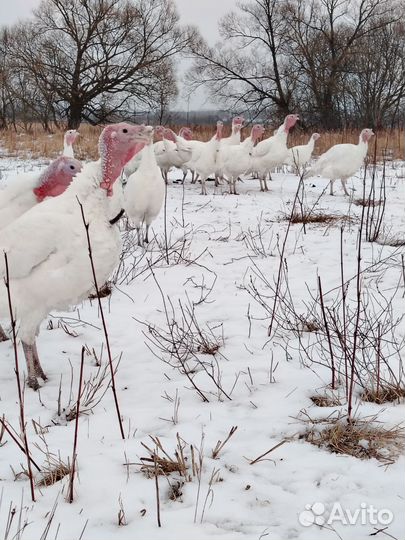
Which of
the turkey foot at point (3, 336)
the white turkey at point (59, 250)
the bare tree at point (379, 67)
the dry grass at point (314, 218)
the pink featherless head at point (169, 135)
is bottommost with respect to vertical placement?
the turkey foot at point (3, 336)

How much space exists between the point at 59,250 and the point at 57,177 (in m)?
0.95

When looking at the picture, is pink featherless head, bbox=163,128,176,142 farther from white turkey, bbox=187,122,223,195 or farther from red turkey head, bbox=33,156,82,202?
red turkey head, bbox=33,156,82,202

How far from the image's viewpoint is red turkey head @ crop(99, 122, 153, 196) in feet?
9.45

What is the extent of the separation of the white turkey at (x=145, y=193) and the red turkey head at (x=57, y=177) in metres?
2.70

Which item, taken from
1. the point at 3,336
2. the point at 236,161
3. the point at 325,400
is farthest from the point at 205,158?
the point at 325,400

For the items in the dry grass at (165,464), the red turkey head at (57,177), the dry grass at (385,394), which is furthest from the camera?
the red turkey head at (57,177)

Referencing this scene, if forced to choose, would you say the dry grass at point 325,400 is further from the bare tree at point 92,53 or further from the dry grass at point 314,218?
the bare tree at point 92,53

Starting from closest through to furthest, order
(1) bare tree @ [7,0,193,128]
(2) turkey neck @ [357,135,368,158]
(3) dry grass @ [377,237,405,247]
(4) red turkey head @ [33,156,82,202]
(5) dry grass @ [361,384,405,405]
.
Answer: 1. (5) dry grass @ [361,384,405,405]
2. (4) red turkey head @ [33,156,82,202]
3. (3) dry grass @ [377,237,405,247]
4. (2) turkey neck @ [357,135,368,158]
5. (1) bare tree @ [7,0,193,128]

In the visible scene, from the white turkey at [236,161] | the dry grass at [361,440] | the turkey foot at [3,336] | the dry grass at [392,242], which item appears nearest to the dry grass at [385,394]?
the dry grass at [361,440]

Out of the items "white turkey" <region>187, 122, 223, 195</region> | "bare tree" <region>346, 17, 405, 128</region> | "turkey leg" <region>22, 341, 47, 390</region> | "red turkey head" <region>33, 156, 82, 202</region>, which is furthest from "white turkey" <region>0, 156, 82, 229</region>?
"bare tree" <region>346, 17, 405, 128</region>

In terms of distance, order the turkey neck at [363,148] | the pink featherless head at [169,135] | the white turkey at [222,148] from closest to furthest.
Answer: the turkey neck at [363,148] < the white turkey at [222,148] < the pink featherless head at [169,135]

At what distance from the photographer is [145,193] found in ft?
20.7

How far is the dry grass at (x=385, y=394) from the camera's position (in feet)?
7.93

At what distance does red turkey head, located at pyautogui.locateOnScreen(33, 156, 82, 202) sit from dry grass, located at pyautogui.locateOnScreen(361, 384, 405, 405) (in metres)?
2.22
